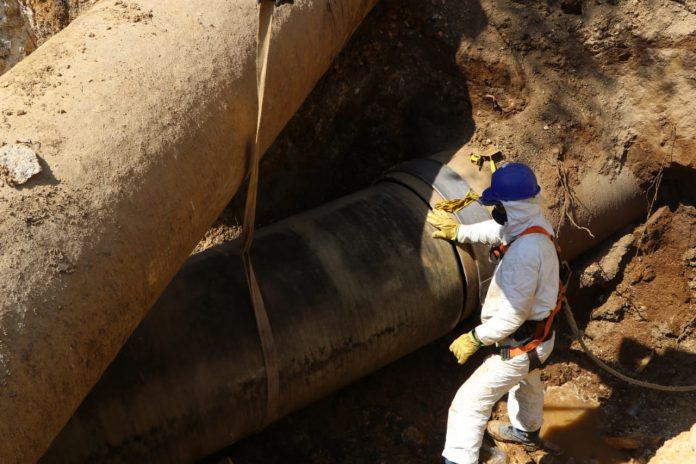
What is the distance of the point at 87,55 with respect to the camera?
3.11m

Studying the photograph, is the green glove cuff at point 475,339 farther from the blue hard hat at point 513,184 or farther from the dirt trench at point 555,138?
the blue hard hat at point 513,184

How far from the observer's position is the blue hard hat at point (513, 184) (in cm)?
399

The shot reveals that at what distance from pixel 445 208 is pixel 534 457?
169 cm

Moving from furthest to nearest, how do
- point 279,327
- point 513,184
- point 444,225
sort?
point 444,225
point 513,184
point 279,327

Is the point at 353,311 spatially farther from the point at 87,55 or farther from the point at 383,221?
the point at 87,55

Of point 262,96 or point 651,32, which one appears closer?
point 262,96

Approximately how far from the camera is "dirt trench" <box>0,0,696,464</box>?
486 cm

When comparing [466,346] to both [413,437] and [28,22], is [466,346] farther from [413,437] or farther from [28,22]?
[28,22]

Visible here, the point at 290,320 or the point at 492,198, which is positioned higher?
the point at 492,198

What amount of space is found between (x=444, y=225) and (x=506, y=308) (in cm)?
65

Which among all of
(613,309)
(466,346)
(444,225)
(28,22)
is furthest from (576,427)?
(28,22)

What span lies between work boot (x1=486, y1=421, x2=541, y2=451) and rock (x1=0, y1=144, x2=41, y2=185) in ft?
10.9

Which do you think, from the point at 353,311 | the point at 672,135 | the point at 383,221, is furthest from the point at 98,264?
the point at 672,135

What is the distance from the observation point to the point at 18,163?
2639 millimetres
